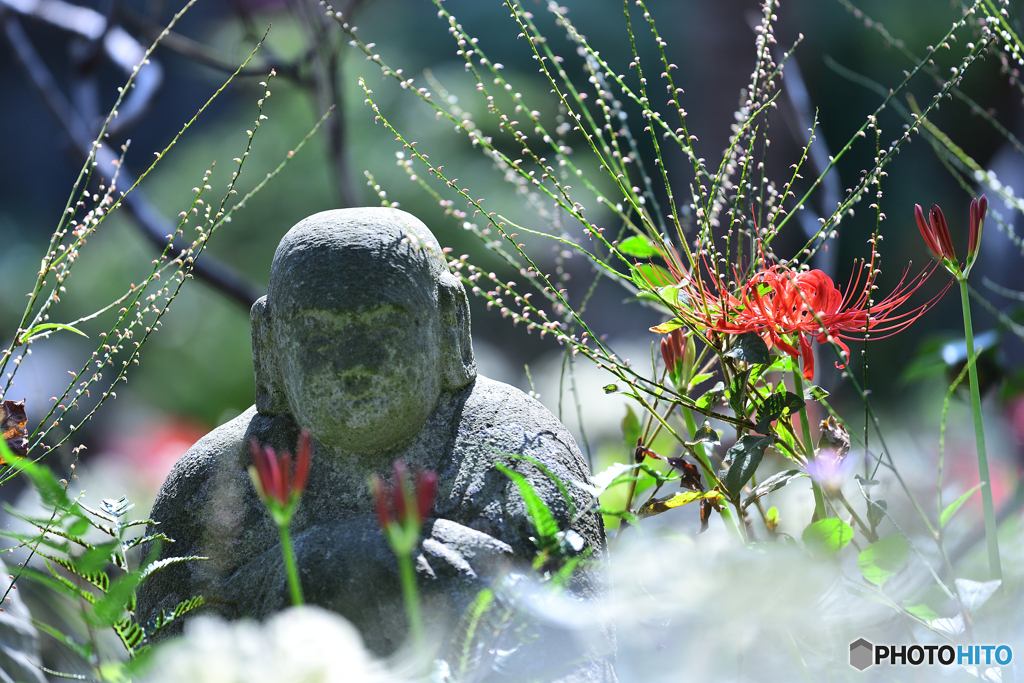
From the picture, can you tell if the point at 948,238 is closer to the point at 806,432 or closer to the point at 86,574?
the point at 806,432

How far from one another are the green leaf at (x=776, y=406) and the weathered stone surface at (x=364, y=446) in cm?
15

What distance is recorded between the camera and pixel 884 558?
0.56 meters

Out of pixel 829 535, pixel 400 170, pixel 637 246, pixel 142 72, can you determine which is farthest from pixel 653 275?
pixel 400 170

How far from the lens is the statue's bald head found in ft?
2.10

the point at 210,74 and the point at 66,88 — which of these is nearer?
the point at 210,74

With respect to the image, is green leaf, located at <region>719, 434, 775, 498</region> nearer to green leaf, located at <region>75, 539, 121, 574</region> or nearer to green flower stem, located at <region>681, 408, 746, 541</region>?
green flower stem, located at <region>681, 408, 746, 541</region>

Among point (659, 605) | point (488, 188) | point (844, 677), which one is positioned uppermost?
point (659, 605)

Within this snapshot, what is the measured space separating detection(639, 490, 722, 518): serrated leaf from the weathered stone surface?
5cm

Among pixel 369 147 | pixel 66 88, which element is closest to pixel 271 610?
pixel 369 147

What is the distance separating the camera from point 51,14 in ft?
5.18

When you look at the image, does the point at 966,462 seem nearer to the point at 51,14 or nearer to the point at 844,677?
the point at 844,677

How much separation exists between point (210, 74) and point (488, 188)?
173 centimetres

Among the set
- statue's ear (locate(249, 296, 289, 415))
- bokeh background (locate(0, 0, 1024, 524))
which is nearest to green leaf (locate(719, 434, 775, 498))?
statue's ear (locate(249, 296, 289, 415))

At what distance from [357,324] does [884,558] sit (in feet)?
1.32
